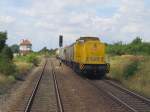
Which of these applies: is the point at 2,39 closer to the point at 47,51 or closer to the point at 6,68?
the point at 6,68

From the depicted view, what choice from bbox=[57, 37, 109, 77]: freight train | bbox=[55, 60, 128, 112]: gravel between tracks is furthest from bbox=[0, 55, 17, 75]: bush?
bbox=[55, 60, 128, 112]: gravel between tracks

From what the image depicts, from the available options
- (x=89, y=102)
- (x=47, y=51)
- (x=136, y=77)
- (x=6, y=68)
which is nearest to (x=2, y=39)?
(x=6, y=68)

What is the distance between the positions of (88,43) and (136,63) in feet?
14.7

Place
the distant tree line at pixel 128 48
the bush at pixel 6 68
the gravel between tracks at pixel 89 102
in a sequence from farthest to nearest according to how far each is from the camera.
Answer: the distant tree line at pixel 128 48
the bush at pixel 6 68
the gravel between tracks at pixel 89 102

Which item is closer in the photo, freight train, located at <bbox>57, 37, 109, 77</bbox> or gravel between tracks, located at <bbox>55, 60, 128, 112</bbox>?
gravel between tracks, located at <bbox>55, 60, 128, 112</bbox>

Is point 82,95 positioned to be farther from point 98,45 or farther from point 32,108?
point 98,45

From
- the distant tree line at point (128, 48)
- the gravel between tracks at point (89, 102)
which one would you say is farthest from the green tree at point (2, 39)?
the distant tree line at point (128, 48)

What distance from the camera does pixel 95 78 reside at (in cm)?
3603

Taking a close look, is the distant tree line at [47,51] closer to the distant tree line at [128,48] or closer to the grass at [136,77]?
the distant tree line at [128,48]

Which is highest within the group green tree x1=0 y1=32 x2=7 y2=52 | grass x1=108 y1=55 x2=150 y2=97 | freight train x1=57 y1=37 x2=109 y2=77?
green tree x1=0 y1=32 x2=7 y2=52

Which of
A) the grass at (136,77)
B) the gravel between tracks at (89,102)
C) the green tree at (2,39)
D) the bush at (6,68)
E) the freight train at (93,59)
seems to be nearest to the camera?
the gravel between tracks at (89,102)

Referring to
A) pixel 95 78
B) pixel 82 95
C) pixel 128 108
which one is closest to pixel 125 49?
pixel 95 78

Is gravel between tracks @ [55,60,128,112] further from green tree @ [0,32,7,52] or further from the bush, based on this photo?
green tree @ [0,32,7,52]

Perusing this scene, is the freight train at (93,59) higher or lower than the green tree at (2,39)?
lower
